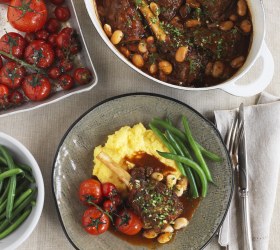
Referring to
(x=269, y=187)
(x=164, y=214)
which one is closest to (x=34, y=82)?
(x=164, y=214)

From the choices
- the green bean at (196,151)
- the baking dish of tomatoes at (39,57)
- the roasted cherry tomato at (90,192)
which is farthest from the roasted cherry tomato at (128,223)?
the baking dish of tomatoes at (39,57)

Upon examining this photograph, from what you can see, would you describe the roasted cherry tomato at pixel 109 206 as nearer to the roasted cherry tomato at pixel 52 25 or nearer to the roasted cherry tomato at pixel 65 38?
the roasted cherry tomato at pixel 65 38

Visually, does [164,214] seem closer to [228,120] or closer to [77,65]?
[228,120]

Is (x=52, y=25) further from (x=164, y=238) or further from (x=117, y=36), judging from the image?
(x=164, y=238)

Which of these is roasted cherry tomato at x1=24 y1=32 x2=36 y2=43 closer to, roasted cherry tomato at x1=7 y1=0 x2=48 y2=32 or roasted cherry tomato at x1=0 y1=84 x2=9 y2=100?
roasted cherry tomato at x1=7 y1=0 x2=48 y2=32

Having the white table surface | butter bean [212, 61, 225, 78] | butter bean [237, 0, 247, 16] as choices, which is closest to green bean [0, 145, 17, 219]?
the white table surface
